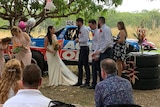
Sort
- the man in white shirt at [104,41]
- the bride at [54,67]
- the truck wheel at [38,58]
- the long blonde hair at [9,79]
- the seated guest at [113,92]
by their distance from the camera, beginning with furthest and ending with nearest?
1. the truck wheel at [38,58]
2. the bride at [54,67]
3. the man in white shirt at [104,41]
4. the long blonde hair at [9,79]
5. the seated guest at [113,92]

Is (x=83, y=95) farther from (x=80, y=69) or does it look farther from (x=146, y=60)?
(x=146, y=60)

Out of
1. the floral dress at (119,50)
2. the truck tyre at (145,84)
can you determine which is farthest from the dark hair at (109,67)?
the truck tyre at (145,84)

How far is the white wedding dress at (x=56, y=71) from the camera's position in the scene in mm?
11094

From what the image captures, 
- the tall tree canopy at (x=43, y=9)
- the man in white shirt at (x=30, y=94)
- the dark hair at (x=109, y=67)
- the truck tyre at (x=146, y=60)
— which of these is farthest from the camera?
the tall tree canopy at (x=43, y=9)

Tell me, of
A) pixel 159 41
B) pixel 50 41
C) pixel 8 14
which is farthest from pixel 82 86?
pixel 159 41

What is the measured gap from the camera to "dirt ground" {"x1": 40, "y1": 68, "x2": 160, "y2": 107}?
8.96 meters

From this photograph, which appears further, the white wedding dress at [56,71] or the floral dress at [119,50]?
the white wedding dress at [56,71]

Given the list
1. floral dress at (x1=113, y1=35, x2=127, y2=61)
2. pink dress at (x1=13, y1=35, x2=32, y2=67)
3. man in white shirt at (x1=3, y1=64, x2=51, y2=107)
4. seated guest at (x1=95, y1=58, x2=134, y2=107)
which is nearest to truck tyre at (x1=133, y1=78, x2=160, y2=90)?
floral dress at (x1=113, y1=35, x2=127, y2=61)

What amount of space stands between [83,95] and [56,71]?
5.85ft

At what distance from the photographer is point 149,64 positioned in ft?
33.9

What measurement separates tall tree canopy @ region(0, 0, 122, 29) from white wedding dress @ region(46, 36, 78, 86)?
3750mm

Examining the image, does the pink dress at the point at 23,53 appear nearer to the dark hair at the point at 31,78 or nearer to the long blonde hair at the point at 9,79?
the long blonde hair at the point at 9,79

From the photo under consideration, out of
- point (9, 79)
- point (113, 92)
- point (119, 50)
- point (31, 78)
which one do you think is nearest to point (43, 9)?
point (119, 50)

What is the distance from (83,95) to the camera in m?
9.66
